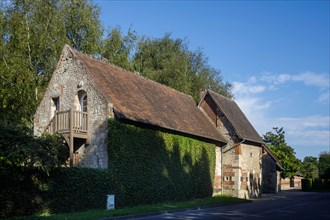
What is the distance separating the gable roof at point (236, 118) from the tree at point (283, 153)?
18896mm

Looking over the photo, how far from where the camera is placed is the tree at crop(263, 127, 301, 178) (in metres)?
54.5

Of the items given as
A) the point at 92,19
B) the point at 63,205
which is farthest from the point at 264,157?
the point at 63,205

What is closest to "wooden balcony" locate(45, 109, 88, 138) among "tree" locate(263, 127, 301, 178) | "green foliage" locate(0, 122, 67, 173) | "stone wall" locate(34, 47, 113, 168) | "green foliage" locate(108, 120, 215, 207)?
"stone wall" locate(34, 47, 113, 168)

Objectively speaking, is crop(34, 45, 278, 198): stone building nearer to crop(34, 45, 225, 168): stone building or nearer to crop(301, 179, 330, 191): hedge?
crop(34, 45, 225, 168): stone building

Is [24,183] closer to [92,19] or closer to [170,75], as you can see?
[92,19]

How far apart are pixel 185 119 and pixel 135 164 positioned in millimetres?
7792

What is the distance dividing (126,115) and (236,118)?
625 inches

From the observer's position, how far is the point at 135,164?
21562mm

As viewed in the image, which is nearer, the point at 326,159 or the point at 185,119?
the point at 185,119

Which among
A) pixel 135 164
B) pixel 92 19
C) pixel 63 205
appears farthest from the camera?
pixel 92 19

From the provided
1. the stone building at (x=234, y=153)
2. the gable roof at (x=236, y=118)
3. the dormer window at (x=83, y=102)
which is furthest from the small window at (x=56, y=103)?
the gable roof at (x=236, y=118)

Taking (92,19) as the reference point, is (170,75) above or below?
below

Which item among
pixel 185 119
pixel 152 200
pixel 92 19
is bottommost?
pixel 152 200

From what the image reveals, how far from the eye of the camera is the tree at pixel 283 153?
5452cm
